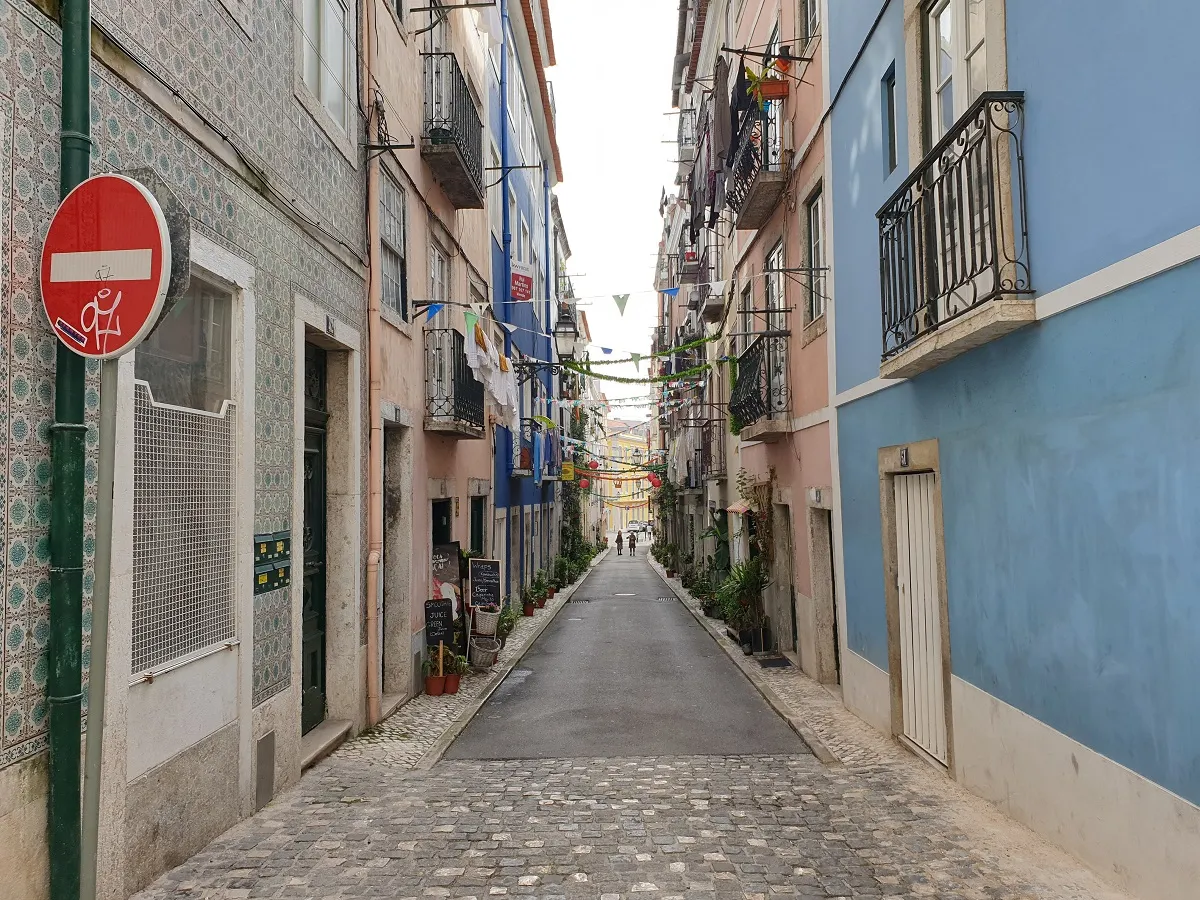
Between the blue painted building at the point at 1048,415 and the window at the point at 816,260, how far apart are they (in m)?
2.34

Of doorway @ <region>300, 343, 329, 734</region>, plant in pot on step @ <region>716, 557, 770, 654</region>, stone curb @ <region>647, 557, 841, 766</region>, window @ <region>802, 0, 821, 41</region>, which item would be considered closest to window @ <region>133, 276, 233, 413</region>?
doorway @ <region>300, 343, 329, 734</region>

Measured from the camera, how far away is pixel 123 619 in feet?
15.2

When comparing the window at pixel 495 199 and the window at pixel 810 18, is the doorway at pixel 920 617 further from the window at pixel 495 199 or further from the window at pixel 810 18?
the window at pixel 495 199

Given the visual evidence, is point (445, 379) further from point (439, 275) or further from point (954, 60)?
point (954, 60)

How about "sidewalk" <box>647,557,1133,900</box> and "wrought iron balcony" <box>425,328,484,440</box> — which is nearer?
"sidewalk" <box>647,557,1133,900</box>

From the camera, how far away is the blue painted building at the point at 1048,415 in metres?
4.15

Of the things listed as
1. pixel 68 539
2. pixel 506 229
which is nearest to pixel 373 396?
pixel 68 539

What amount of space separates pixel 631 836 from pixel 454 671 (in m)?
6.04

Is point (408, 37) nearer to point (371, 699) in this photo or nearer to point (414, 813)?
point (371, 699)

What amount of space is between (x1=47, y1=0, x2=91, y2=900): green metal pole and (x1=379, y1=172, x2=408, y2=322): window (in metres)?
5.74

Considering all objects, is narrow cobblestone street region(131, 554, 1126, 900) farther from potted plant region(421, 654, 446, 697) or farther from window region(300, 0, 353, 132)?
window region(300, 0, 353, 132)

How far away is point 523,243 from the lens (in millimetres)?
22328

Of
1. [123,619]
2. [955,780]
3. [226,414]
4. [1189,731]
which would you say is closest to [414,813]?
[123,619]

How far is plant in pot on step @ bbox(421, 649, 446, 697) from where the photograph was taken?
1085cm
